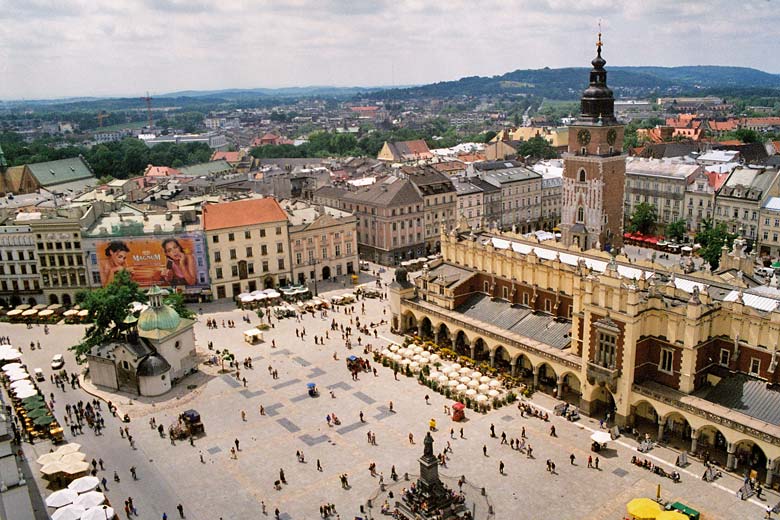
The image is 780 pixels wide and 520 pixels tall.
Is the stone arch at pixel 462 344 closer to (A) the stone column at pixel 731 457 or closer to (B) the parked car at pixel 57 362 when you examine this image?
(A) the stone column at pixel 731 457

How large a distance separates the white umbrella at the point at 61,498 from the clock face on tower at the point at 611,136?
249 ft

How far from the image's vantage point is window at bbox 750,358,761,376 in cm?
5716

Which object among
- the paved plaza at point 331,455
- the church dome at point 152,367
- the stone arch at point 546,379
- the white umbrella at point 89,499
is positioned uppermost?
the church dome at point 152,367

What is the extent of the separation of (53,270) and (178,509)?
2607 inches

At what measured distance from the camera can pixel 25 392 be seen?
230ft

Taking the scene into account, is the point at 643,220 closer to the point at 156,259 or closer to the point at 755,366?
the point at 755,366

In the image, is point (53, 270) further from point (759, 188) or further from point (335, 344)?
point (759, 188)

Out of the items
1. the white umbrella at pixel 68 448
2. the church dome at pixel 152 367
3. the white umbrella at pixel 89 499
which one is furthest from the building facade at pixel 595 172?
the white umbrella at pixel 89 499

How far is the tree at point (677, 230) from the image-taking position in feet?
419

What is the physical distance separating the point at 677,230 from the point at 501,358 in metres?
67.6

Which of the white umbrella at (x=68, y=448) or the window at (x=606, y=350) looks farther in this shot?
the window at (x=606, y=350)

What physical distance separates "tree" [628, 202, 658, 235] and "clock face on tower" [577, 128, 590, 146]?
4421cm

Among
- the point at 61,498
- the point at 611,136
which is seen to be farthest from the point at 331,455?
the point at 611,136

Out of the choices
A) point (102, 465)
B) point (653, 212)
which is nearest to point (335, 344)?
point (102, 465)
